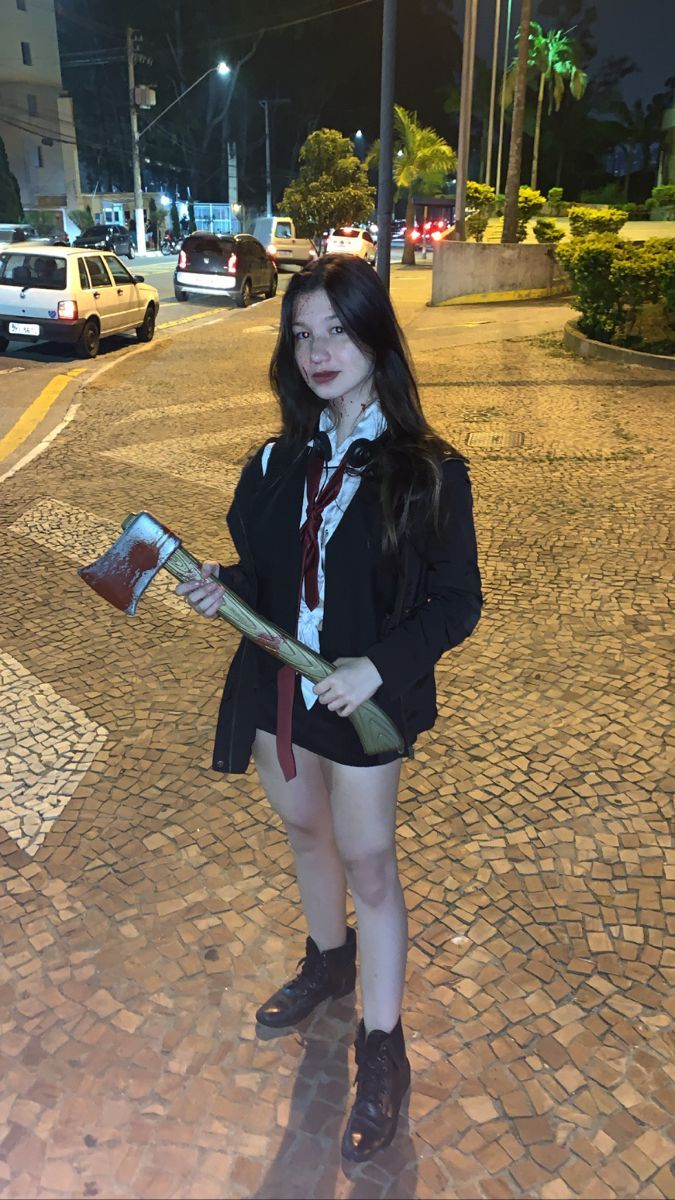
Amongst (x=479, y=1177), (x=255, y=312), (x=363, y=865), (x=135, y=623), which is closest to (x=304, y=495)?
(x=363, y=865)

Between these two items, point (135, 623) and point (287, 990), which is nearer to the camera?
point (287, 990)

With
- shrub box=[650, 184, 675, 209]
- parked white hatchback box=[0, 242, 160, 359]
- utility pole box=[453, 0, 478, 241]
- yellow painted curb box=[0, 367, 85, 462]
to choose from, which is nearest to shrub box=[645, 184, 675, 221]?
shrub box=[650, 184, 675, 209]

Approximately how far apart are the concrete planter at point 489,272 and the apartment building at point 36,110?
42.9 m

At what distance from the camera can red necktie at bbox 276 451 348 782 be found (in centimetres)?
200

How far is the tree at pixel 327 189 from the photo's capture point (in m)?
41.2

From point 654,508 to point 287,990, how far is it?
15.7 ft

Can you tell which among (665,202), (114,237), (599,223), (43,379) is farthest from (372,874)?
(665,202)

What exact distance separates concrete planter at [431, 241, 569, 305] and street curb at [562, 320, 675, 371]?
270 inches

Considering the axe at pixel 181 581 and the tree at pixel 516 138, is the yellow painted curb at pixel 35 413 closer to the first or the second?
the axe at pixel 181 581

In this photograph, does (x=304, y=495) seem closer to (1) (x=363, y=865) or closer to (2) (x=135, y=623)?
(1) (x=363, y=865)

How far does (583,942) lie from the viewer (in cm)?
268

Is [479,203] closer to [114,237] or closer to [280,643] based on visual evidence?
[114,237]

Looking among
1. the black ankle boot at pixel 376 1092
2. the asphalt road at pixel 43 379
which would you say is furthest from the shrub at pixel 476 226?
the black ankle boot at pixel 376 1092

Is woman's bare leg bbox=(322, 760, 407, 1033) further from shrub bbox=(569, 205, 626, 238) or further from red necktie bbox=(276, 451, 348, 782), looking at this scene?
shrub bbox=(569, 205, 626, 238)
